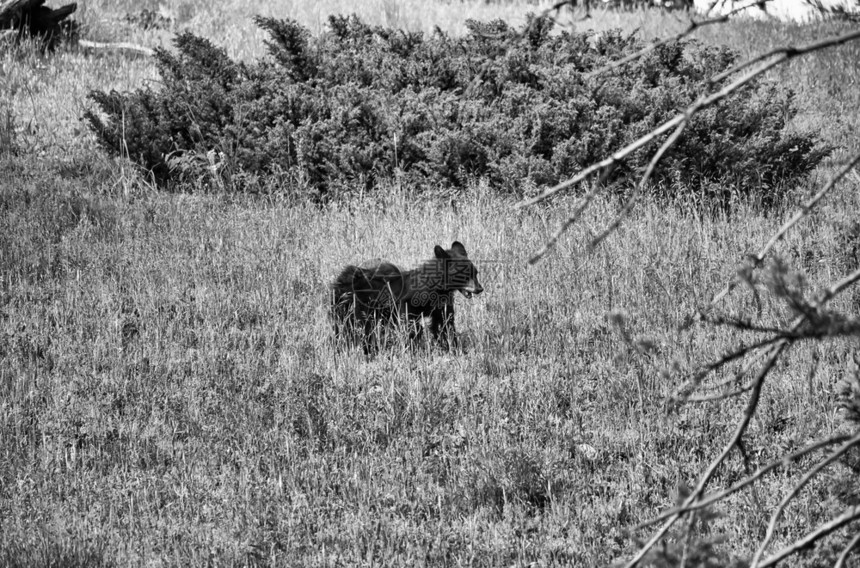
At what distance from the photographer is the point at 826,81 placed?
601 inches

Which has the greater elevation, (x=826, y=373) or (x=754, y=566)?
(x=754, y=566)

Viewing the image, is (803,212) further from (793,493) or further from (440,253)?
(440,253)

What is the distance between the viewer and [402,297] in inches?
256

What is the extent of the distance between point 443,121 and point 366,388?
508 centimetres

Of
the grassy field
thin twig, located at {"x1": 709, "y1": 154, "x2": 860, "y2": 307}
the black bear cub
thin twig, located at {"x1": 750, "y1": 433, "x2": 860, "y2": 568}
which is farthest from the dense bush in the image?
thin twig, located at {"x1": 750, "y1": 433, "x2": 860, "y2": 568}

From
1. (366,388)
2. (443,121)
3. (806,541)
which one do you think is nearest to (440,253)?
(366,388)

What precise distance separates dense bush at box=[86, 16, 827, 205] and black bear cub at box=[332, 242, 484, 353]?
2824mm

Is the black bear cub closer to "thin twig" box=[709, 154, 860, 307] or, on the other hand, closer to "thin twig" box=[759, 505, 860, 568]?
→ "thin twig" box=[709, 154, 860, 307]

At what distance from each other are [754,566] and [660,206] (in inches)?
287

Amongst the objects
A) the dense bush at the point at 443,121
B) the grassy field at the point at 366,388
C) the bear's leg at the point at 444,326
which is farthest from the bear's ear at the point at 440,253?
the dense bush at the point at 443,121

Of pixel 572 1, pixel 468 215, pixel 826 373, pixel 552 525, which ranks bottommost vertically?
pixel 552 525

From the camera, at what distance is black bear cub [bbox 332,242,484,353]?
6.35 m

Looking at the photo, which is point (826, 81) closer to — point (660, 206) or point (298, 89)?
point (660, 206)

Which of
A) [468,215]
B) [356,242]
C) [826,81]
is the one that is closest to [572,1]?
[356,242]
